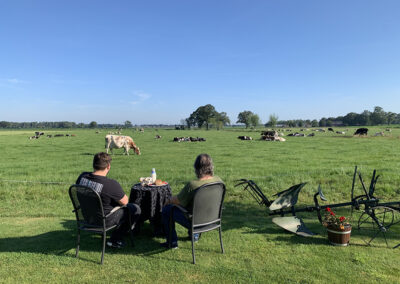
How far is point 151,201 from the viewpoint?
5.41 metres

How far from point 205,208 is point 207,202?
0.38 ft

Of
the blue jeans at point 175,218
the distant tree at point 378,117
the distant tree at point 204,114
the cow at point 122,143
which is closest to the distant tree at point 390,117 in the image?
the distant tree at point 378,117

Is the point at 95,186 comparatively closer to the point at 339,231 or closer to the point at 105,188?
the point at 105,188

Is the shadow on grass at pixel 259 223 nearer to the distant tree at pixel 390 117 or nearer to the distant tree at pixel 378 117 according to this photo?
the distant tree at pixel 378 117

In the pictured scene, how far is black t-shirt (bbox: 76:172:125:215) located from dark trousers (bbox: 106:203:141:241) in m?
0.17

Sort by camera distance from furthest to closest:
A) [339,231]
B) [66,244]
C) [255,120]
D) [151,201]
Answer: [255,120], [151,201], [66,244], [339,231]

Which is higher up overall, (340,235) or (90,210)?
(90,210)

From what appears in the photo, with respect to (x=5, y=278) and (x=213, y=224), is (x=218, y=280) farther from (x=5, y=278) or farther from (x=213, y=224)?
(x=5, y=278)

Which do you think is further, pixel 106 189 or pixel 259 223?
pixel 259 223

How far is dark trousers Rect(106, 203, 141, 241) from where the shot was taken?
15.5 ft

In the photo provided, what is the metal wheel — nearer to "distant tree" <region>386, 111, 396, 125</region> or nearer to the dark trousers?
the dark trousers

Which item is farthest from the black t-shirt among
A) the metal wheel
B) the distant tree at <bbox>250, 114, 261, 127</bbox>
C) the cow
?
the distant tree at <bbox>250, 114, 261, 127</bbox>

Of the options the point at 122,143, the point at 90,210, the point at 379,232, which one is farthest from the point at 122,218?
the point at 122,143

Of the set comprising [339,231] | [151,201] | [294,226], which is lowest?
[294,226]
